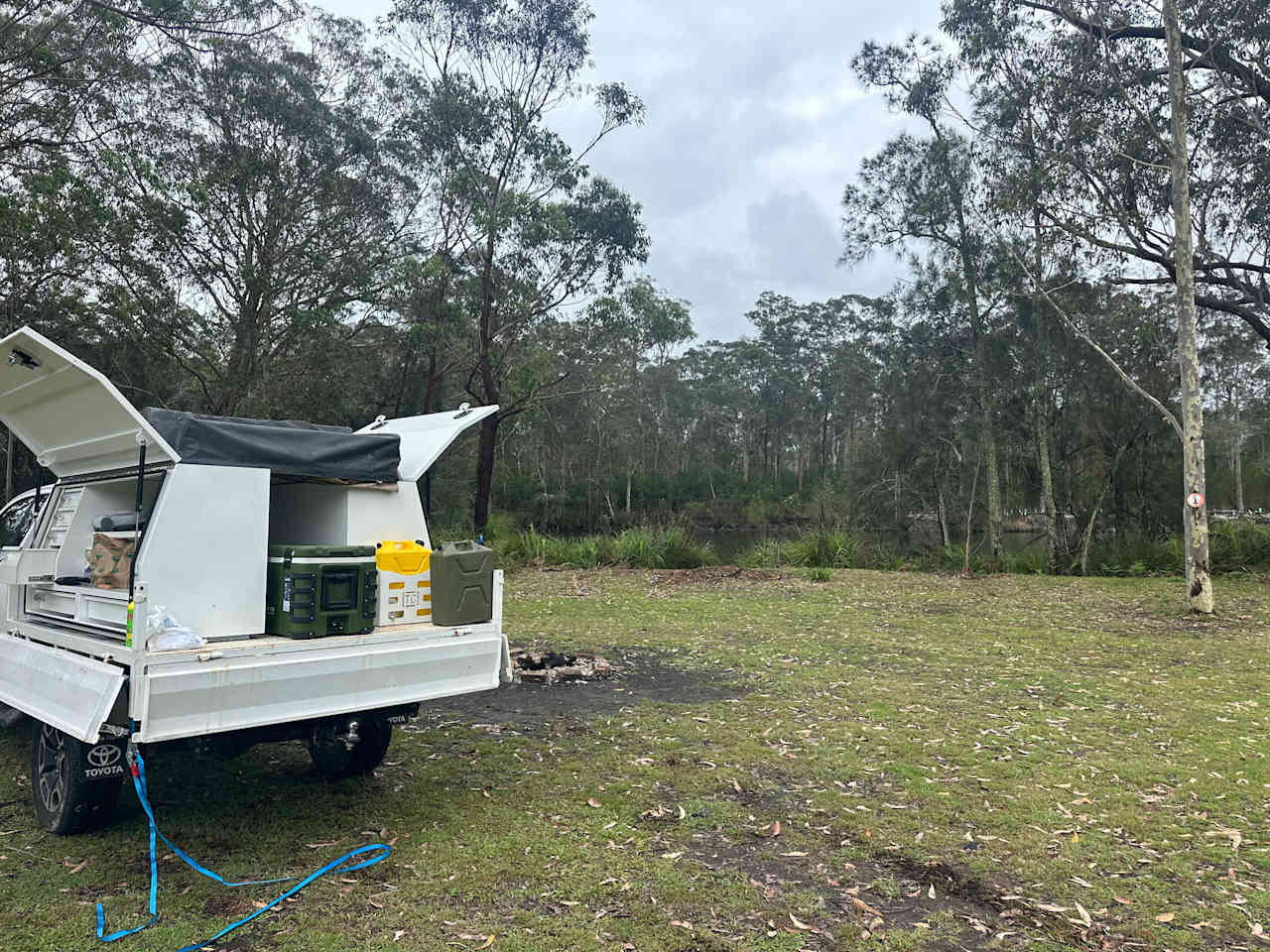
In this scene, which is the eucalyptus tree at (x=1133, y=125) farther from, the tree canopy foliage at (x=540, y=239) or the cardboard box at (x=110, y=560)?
the cardboard box at (x=110, y=560)

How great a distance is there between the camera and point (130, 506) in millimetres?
5039

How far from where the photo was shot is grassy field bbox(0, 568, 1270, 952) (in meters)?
3.35

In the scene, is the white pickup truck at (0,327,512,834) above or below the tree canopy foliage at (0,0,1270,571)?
below

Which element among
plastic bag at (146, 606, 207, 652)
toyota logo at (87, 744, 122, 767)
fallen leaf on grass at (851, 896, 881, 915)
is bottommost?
fallen leaf on grass at (851, 896, 881, 915)

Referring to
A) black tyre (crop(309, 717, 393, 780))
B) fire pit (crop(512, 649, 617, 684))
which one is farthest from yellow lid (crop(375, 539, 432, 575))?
fire pit (crop(512, 649, 617, 684))

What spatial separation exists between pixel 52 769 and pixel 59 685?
57 cm

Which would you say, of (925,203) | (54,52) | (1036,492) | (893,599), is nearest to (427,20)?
(54,52)

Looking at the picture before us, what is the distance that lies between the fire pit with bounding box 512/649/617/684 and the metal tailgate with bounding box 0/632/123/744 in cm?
382

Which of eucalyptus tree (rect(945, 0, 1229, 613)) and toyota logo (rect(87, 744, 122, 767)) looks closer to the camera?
toyota logo (rect(87, 744, 122, 767))

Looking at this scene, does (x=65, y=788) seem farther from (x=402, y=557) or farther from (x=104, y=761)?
(x=402, y=557)

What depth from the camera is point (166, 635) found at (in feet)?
12.1

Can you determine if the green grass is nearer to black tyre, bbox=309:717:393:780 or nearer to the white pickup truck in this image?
black tyre, bbox=309:717:393:780

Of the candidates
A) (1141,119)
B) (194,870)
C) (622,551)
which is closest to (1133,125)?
(1141,119)

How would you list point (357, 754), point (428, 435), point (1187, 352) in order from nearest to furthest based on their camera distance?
point (357, 754) < point (428, 435) < point (1187, 352)
